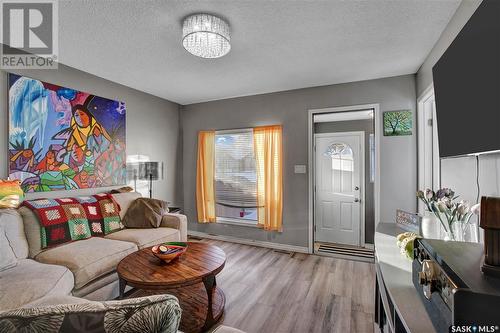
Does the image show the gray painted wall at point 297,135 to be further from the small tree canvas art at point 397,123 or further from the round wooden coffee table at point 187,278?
the round wooden coffee table at point 187,278

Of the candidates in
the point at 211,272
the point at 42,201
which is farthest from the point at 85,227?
the point at 211,272

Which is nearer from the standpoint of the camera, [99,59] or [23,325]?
[23,325]

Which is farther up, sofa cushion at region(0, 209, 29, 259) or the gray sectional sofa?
sofa cushion at region(0, 209, 29, 259)

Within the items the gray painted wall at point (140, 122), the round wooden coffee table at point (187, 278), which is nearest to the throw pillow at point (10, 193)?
the gray painted wall at point (140, 122)

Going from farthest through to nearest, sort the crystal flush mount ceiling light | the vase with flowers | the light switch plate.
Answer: the light switch plate
the crystal flush mount ceiling light
the vase with flowers

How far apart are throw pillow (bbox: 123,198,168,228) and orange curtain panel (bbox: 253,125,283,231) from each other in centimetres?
156

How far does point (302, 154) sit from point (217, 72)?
66.2 inches

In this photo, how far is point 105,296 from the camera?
2.11m

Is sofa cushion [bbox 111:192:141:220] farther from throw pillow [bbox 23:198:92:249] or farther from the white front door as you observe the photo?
the white front door

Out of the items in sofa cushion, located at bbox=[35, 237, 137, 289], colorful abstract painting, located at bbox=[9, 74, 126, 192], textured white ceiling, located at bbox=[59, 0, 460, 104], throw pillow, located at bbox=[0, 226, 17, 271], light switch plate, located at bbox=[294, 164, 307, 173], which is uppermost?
textured white ceiling, located at bbox=[59, 0, 460, 104]

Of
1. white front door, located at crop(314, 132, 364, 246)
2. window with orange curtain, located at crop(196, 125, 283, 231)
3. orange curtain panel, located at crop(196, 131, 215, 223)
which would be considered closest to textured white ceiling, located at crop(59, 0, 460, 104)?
window with orange curtain, located at crop(196, 125, 283, 231)

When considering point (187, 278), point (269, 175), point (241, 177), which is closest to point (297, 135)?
point (269, 175)

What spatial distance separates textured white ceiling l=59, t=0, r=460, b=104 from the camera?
1762mm

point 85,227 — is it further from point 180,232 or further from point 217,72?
point 217,72
